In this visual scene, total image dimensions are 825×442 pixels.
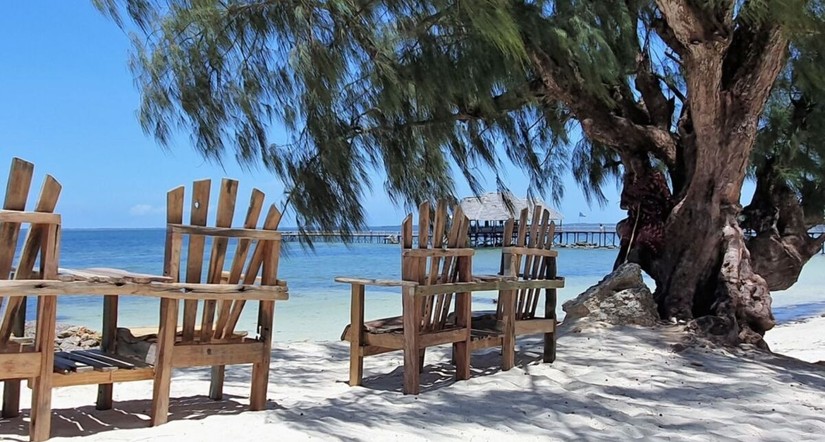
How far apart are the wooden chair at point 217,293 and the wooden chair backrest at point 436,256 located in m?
0.80

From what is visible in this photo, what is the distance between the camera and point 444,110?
5992 millimetres

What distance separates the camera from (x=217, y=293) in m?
3.32

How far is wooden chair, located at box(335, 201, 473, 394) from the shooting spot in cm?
405

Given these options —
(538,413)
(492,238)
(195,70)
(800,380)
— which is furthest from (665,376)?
(492,238)

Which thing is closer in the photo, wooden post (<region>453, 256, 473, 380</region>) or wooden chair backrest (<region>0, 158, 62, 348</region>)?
wooden chair backrest (<region>0, 158, 62, 348</region>)

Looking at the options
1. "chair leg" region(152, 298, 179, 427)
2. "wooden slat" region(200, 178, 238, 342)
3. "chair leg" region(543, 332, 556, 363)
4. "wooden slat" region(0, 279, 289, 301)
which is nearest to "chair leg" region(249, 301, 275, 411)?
"wooden slat" region(0, 279, 289, 301)

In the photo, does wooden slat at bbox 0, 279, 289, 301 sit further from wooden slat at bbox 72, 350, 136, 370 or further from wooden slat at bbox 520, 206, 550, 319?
wooden slat at bbox 520, 206, 550, 319

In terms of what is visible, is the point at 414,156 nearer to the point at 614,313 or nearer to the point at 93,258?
the point at 614,313

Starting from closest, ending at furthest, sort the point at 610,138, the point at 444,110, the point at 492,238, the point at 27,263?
the point at 27,263 < the point at 444,110 < the point at 610,138 < the point at 492,238

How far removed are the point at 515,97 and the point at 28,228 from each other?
172 inches

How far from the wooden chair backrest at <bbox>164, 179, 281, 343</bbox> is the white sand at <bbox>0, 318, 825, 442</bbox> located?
1.54 ft

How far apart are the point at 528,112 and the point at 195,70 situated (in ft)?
11.1

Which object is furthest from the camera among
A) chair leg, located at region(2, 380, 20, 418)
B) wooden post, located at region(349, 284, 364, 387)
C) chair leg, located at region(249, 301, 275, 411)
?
wooden post, located at region(349, 284, 364, 387)

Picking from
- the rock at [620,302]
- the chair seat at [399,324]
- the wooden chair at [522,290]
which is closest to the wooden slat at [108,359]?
the chair seat at [399,324]
